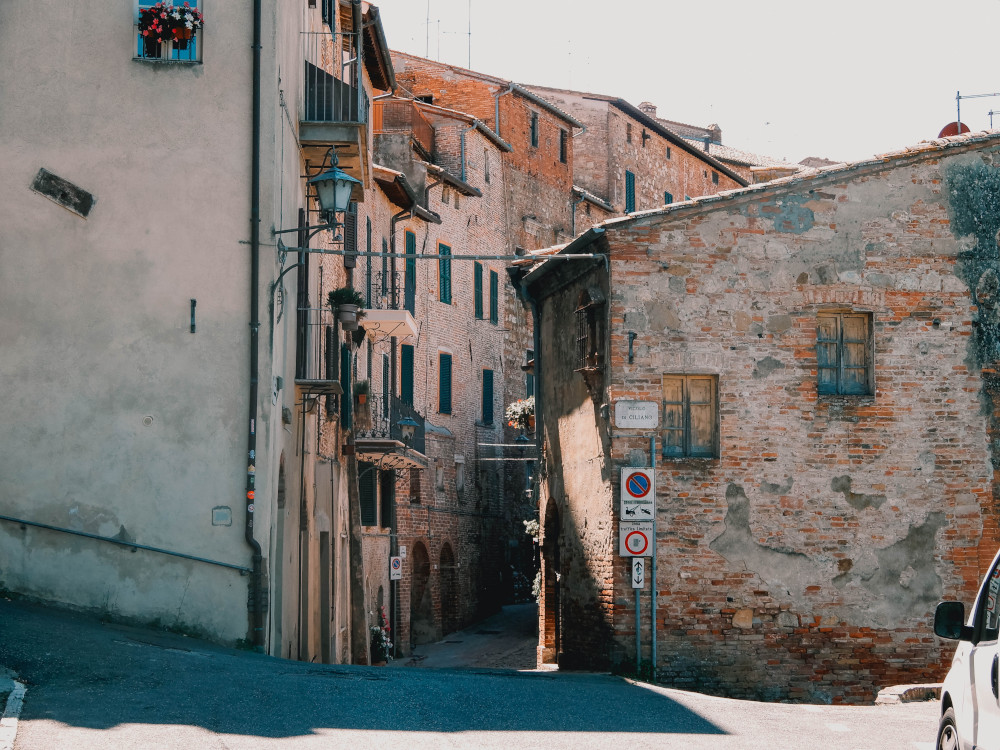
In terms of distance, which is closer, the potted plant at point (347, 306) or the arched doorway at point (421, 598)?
the potted plant at point (347, 306)

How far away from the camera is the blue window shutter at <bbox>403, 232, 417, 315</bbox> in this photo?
102 ft

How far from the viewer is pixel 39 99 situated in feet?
49.0

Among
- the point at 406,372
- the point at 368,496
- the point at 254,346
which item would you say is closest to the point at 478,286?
the point at 406,372

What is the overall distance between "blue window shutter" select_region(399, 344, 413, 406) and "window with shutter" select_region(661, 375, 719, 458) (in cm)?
1583

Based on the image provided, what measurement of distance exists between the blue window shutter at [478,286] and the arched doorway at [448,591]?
6.88 metres

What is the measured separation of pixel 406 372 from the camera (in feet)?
110

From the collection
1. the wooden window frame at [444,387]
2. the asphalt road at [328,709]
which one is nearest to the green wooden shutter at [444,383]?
the wooden window frame at [444,387]

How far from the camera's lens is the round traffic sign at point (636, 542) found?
16812mm

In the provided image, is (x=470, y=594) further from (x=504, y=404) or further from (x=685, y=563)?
(x=685, y=563)

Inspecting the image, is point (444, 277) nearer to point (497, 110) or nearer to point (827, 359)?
point (497, 110)

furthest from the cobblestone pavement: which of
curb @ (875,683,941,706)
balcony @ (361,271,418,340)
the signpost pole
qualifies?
curb @ (875,683,941,706)

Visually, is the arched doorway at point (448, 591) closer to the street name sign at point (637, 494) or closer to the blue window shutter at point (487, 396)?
the blue window shutter at point (487, 396)

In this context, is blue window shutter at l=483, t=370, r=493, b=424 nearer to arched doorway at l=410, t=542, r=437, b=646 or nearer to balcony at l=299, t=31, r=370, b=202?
arched doorway at l=410, t=542, r=437, b=646

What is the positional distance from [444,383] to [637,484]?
19.6m
